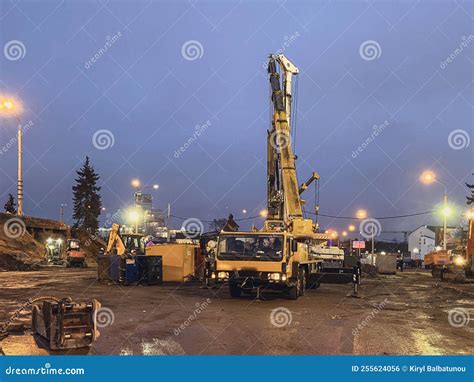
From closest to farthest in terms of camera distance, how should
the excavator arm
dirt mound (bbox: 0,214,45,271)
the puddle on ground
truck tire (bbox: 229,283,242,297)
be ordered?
the puddle on ground, truck tire (bbox: 229,283,242,297), the excavator arm, dirt mound (bbox: 0,214,45,271)


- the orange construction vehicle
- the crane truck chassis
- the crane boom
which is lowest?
the orange construction vehicle

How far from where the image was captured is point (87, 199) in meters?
84.9

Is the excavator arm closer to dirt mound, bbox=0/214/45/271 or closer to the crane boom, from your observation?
the crane boom

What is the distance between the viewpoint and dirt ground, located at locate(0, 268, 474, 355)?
933 centimetres

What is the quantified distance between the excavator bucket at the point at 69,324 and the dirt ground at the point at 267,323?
0.29 m

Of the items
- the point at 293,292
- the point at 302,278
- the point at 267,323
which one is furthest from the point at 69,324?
the point at 302,278

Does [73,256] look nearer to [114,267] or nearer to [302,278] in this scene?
[114,267]

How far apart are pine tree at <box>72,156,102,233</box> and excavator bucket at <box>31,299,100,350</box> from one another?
77241 mm

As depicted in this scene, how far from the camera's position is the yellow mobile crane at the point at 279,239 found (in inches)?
661

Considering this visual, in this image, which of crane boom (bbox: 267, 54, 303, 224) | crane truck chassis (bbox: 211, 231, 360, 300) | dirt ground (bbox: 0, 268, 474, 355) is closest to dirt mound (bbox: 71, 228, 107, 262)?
crane boom (bbox: 267, 54, 303, 224)

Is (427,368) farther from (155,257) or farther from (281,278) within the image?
(155,257)

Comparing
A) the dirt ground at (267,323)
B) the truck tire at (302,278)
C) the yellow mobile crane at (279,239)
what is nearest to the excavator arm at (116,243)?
the dirt ground at (267,323)

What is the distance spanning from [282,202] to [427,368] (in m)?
16.3

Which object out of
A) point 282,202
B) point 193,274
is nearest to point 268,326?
point 282,202
